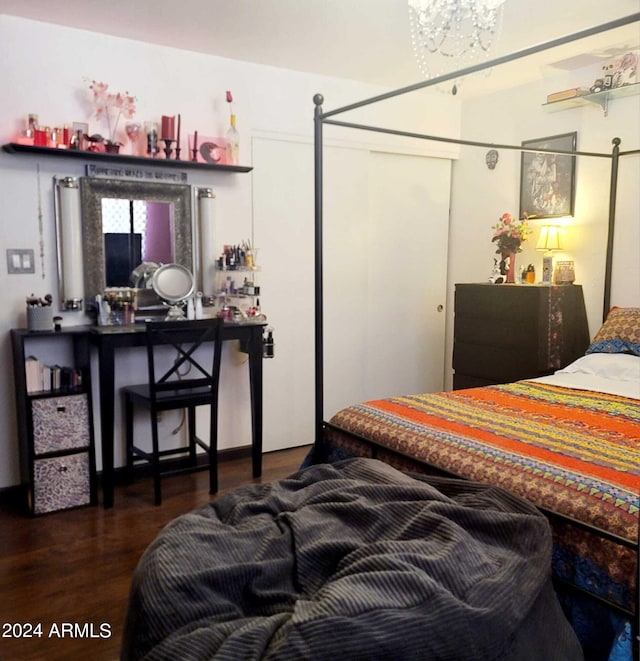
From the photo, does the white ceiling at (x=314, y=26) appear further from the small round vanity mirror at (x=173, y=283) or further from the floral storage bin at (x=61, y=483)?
the floral storage bin at (x=61, y=483)

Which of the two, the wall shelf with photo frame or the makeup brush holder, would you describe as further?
the wall shelf with photo frame

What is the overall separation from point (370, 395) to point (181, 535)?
3.17m

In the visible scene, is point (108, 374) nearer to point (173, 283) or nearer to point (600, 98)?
point (173, 283)

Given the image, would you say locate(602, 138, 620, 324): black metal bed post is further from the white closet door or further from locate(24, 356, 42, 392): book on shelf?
locate(24, 356, 42, 392): book on shelf

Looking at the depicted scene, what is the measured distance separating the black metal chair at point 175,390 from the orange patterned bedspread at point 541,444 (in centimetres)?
100

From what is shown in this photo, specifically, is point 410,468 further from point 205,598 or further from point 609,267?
point 609,267

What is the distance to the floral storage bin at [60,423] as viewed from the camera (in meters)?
3.04

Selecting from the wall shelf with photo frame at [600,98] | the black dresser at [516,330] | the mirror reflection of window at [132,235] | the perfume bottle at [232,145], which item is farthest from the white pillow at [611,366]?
the mirror reflection of window at [132,235]

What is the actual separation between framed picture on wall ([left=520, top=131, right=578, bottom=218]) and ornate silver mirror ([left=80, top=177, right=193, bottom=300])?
2.21 meters

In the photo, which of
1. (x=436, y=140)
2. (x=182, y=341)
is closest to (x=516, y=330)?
(x=436, y=140)

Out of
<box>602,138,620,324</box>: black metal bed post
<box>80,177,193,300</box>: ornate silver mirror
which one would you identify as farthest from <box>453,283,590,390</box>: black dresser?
<box>80,177,193,300</box>: ornate silver mirror

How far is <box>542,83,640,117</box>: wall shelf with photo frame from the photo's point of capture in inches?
135

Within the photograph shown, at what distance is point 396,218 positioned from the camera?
4.56 m

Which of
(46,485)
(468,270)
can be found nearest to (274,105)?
(468,270)
